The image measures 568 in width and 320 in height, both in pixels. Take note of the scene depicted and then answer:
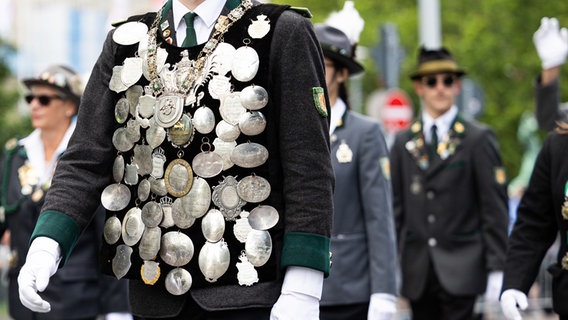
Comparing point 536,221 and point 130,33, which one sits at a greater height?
point 130,33

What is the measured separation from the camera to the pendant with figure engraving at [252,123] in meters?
3.80

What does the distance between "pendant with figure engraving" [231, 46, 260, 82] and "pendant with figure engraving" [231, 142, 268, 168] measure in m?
0.22

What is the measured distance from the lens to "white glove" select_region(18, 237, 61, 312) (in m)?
3.69

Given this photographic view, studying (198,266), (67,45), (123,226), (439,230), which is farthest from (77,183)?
(67,45)

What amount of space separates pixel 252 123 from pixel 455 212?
15.6 ft

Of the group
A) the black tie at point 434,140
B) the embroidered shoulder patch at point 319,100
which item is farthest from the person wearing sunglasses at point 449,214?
the embroidered shoulder patch at point 319,100

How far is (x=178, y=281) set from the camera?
3.77m

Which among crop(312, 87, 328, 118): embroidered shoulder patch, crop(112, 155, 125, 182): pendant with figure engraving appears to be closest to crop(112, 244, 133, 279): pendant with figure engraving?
crop(112, 155, 125, 182): pendant with figure engraving

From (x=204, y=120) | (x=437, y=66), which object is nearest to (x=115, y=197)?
(x=204, y=120)

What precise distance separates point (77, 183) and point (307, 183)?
0.80 metres

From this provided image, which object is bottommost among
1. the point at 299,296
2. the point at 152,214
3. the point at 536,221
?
the point at 536,221

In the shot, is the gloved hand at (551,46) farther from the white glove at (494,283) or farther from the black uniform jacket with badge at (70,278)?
the black uniform jacket with badge at (70,278)

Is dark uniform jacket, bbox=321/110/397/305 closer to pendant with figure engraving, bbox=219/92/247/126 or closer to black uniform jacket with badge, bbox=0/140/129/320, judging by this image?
black uniform jacket with badge, bbox=0/140/129/320

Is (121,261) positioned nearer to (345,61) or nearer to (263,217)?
(263,217)
